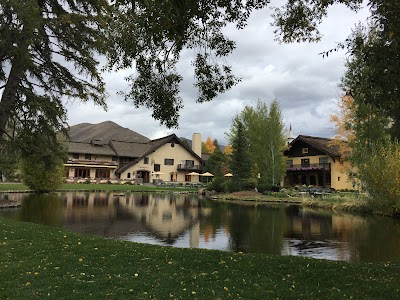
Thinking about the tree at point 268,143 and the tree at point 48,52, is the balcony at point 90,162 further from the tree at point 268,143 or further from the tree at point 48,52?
the tree at point 48,52

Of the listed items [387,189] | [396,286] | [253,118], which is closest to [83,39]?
[396,286]

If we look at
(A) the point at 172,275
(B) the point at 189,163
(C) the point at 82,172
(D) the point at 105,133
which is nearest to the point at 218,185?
(B) the point at 189,163

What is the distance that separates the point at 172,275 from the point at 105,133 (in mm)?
67736

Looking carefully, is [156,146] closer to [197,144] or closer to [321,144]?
[197,144]

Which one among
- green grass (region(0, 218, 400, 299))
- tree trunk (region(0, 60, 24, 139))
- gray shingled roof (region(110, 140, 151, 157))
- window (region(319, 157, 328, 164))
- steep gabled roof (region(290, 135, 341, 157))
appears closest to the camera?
green grass (region(0, 218, 400, 299))

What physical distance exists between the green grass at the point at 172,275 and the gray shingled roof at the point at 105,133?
58268 mm

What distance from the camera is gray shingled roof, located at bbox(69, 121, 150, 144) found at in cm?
6819

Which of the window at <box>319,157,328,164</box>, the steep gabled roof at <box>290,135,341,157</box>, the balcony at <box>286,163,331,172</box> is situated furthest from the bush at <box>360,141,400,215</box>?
the window at <box>319,157,328,164</box>

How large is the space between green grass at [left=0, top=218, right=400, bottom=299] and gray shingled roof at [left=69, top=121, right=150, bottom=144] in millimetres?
58268

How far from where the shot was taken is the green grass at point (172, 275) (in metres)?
5.09

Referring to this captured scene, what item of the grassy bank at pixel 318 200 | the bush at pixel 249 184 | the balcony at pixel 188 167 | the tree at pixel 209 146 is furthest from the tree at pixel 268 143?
the tree at pixel 209 146

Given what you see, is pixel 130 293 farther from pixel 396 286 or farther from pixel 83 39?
pixel 83 39

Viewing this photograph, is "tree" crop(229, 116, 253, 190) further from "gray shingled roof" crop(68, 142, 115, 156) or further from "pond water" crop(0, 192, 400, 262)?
"gray shingled roof" crop(68, 142, 115, 156)

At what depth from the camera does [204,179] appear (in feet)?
203
